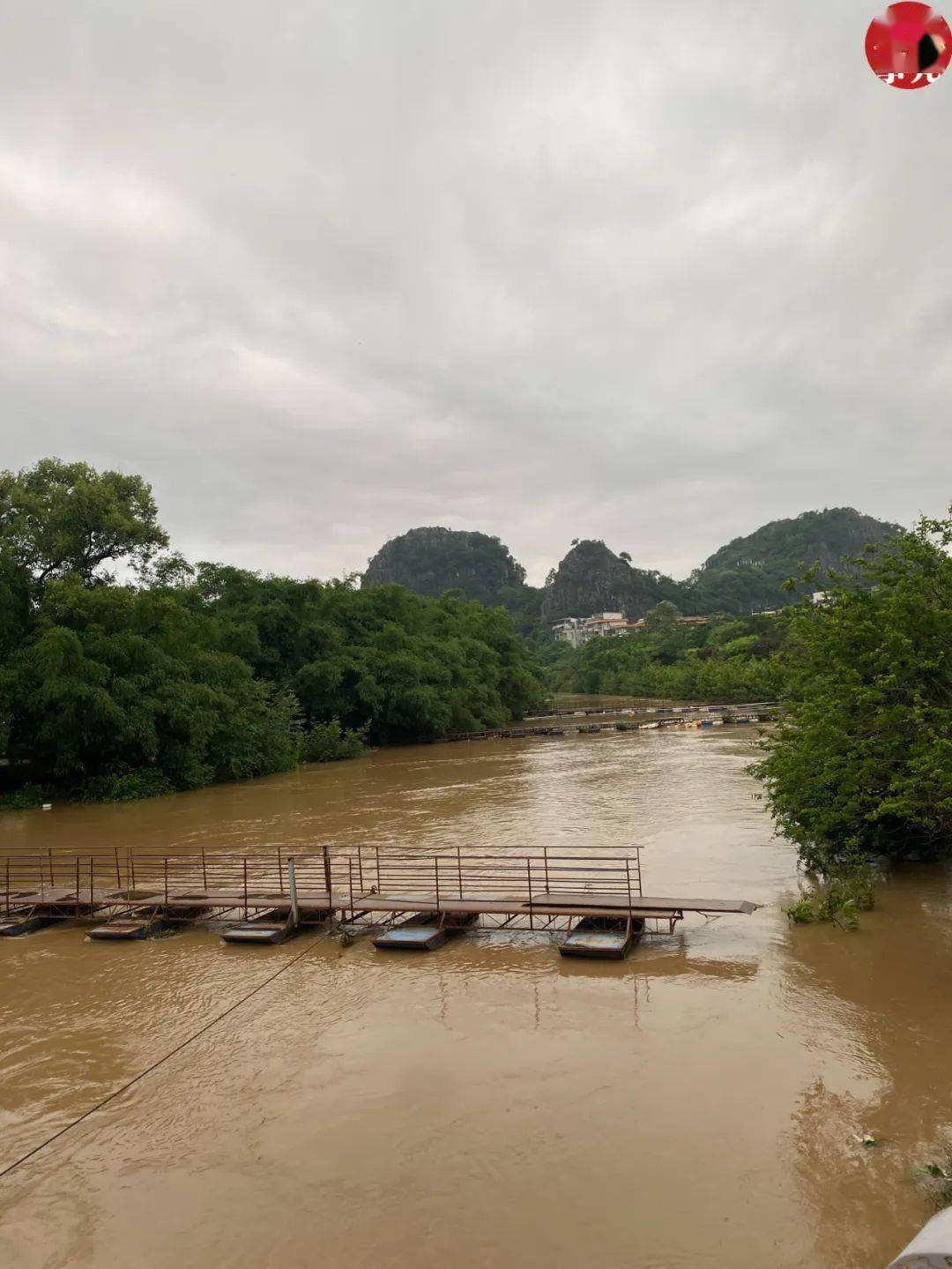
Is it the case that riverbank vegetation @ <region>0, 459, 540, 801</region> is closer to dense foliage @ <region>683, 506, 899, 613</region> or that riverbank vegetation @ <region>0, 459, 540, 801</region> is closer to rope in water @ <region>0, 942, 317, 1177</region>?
rope in water @ <region>0, 942, 317, 1177</region>

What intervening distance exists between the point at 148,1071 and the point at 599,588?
549 ft

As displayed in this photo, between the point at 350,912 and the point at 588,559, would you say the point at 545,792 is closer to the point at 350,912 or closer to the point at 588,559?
the point at 350,912

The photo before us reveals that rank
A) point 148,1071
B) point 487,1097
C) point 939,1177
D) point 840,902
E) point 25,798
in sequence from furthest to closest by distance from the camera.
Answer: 1. point 25,798
2. point 840,902
3. point 148,1071
4. point 487,1097
5. point 939,1177

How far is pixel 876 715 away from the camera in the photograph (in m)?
14.0

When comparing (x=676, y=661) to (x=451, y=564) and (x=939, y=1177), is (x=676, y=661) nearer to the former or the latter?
(x=939, y=1177)

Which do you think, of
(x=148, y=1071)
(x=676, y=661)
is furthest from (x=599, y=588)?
(x=148, y=1071)

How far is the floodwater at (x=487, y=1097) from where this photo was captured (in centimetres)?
714

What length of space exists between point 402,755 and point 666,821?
26698 millimetres

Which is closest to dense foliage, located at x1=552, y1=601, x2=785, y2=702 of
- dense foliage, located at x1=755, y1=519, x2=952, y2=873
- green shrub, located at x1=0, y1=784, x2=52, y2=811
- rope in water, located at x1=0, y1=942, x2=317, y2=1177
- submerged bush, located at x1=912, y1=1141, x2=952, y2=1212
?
dense foliage, located at x1=755, y1=519, x2=952, y2=873

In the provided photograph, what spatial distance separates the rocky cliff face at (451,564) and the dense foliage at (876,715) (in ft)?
562

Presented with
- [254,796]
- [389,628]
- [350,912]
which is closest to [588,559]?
[389,628]

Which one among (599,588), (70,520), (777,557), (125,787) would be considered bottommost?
(125,787)

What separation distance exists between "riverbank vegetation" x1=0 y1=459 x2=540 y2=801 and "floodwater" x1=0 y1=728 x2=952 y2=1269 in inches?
721

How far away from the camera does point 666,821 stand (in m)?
24.6
